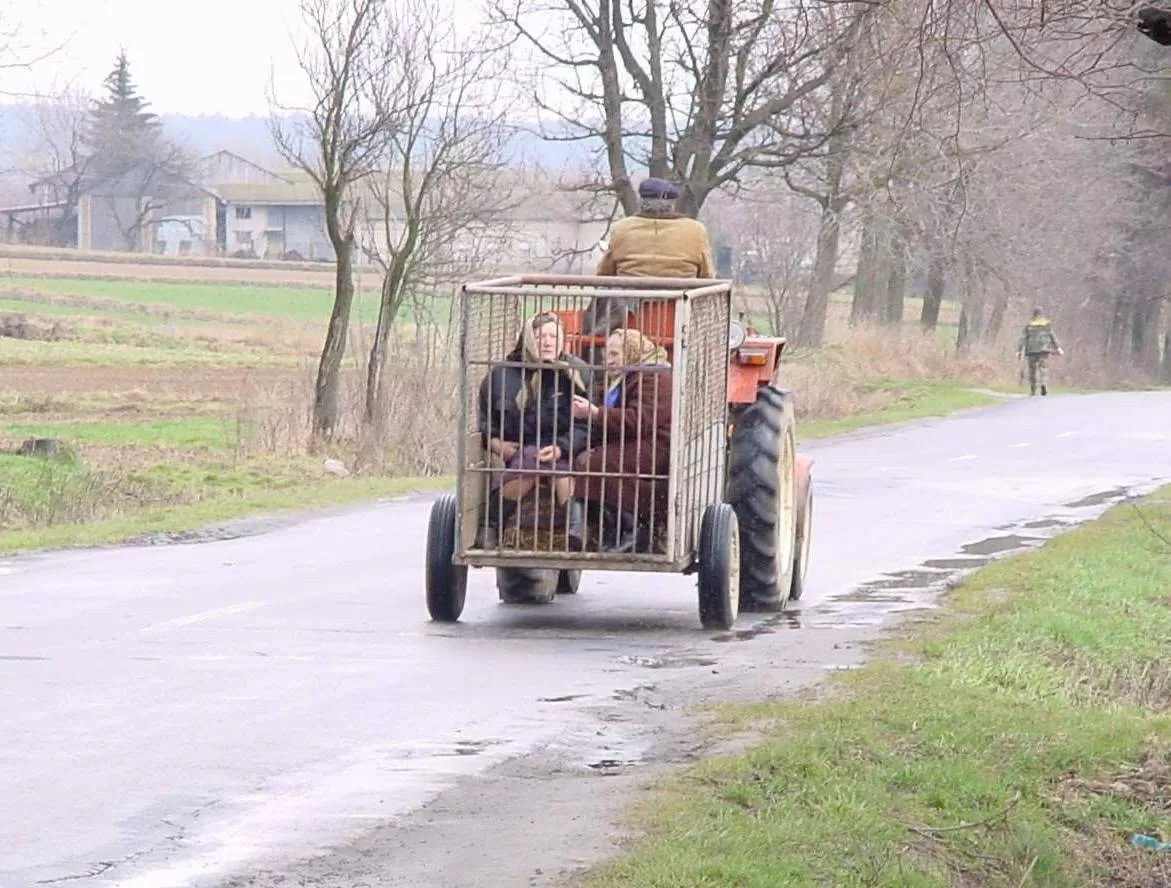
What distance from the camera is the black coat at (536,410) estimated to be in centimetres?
1260

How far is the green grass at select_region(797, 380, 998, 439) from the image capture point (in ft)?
118

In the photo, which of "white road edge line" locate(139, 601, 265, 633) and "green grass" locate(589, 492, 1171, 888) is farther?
"white road edge line" locate(139, 601, 265, 633)

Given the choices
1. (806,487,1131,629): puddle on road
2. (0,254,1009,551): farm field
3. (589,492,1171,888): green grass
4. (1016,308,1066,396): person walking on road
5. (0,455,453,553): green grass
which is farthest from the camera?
(1016,308,1066,396): person walking on road

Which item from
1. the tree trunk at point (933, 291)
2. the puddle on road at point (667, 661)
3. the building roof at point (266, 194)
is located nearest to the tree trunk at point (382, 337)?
the puddle on road at point (667, 661)

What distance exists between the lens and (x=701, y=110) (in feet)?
115

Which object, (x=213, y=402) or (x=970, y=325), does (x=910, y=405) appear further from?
(x=970, y=325)

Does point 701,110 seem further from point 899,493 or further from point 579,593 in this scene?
point 579,593

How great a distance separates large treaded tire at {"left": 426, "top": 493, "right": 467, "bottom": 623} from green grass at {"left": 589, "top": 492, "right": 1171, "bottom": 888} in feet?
8.48

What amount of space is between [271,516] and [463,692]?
10.5 meters

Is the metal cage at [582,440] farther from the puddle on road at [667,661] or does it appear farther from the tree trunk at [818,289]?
the tree trunk at [818,289]

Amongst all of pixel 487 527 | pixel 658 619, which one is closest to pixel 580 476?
pixel 487 527

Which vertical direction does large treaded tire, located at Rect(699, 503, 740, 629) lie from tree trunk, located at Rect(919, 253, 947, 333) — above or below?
below

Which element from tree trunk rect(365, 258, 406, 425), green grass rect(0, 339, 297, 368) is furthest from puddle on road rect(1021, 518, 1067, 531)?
green grass rect(0, 339, 297, 368)

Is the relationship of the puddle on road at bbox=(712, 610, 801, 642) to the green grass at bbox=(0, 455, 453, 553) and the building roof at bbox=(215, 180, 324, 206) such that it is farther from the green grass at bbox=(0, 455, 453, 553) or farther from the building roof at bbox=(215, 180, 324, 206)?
the building roof at bbox=(215, 180, 324, 206)
